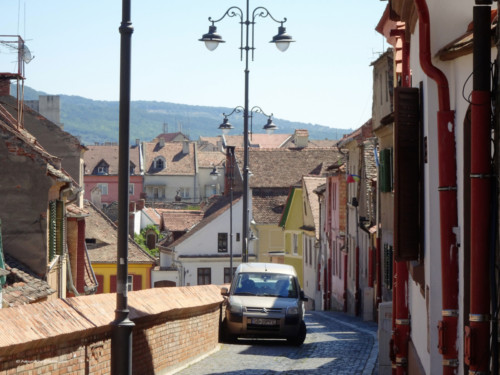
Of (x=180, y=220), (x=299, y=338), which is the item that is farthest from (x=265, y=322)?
(x=180, y=220)

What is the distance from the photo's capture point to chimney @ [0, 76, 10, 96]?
31712 millimetres

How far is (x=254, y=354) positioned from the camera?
2033 cm

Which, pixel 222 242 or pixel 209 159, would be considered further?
pixel 209 159

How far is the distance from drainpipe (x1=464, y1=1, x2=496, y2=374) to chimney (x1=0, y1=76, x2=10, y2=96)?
2441 cm

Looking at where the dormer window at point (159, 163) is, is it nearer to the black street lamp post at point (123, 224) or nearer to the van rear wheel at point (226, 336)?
the van rear wheel at point (226, 336)

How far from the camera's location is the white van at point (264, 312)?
74.8 ft

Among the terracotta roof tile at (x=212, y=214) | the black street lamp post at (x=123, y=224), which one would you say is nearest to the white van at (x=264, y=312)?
the black street lamp post at (x=123, y=224)

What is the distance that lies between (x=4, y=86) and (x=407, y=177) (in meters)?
23.5

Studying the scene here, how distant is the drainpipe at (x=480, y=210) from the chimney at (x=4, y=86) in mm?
24406

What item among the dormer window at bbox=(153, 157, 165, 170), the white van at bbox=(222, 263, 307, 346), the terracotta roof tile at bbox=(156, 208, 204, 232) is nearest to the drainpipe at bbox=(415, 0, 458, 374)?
the white van at bbox=(222, 263, 307, 346)

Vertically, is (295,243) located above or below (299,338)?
above

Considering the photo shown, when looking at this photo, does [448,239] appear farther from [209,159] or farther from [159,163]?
[209,159]

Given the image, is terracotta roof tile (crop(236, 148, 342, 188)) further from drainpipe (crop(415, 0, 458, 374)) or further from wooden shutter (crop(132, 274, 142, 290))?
drainpipe (crop(415, 0, 458, 374))

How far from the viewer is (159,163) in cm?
15175
